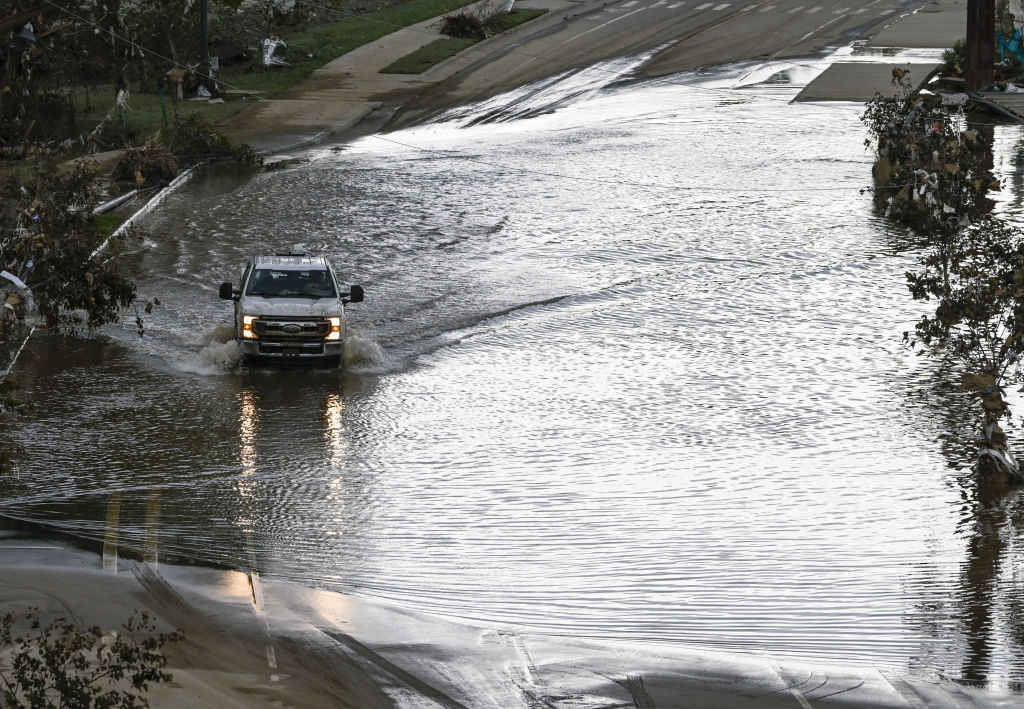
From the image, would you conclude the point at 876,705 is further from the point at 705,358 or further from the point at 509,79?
the point at 509,79

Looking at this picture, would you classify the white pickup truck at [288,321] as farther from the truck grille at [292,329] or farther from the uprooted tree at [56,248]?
the uprooted tree at [56,248]

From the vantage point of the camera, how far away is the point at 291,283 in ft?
75.7

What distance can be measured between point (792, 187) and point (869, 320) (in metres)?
11.7

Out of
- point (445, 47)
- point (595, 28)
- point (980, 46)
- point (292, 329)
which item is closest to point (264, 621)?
point (292, 329)

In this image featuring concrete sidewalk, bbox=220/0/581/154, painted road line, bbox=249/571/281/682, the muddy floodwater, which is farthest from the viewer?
concrete sidewalk, bbox=220/0/581/154

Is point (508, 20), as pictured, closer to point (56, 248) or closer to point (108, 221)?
point (108, 221)

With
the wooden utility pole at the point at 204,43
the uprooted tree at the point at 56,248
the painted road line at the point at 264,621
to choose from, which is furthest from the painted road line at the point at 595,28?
the painted road line at the point at 264,621

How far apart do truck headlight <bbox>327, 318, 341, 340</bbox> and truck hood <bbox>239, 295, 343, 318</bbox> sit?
86 mm

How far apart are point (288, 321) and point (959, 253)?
10.3 m

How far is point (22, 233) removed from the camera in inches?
838

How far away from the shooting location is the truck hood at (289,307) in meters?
22.0

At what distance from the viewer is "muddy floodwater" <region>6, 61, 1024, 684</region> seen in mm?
14508

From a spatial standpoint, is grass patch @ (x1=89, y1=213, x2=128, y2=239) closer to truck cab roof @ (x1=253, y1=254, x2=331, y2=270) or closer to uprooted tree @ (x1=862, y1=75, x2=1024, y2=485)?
truck cab roof @ (x1=253, y1=254, x2=331, y2=270)

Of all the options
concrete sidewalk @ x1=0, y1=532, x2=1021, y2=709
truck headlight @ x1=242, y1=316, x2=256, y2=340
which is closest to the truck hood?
truck headlight @ x1=242, y1=316, x2=256, y2=340
